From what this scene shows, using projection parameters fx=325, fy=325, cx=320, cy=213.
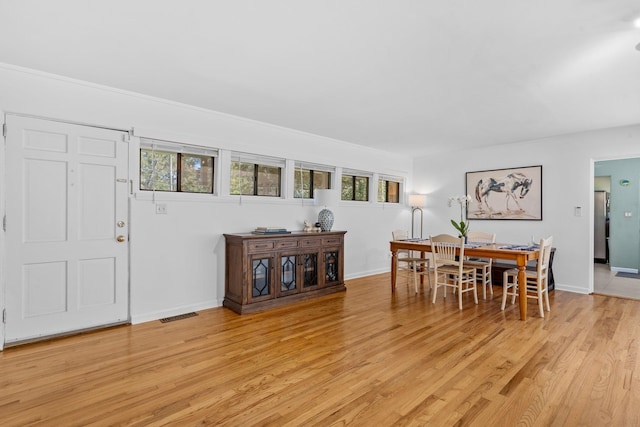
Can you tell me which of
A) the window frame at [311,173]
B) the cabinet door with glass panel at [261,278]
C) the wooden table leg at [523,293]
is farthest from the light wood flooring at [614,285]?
Result: the cabinet door with glass panel at [261,278]

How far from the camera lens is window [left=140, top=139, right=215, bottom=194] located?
364 centimetres

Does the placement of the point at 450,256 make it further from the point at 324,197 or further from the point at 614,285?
the point at 614,285

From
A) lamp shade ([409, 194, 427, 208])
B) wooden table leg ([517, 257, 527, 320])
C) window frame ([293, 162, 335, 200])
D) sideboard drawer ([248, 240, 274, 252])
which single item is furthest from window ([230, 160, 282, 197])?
wooden table leg ([517, 257, 527, 320])

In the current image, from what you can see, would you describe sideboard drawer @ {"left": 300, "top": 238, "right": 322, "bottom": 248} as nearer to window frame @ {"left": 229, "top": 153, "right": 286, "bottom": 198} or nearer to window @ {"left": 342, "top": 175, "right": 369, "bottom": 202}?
window frame @ {"left": 229, "top": 153, "right": 286, "bottom": 198}

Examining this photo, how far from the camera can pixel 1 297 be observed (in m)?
2.80

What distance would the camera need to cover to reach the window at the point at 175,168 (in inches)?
143

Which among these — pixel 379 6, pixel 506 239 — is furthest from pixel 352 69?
pixel 506 239

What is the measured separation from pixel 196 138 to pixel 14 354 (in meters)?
2.61

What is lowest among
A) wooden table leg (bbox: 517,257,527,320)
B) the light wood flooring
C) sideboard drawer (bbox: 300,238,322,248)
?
the light wood flooring

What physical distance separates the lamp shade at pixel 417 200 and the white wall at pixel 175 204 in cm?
240

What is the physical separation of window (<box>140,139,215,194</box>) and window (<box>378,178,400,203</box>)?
3.46 meters

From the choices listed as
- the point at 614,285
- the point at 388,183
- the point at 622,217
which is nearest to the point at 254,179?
the point at 388,183

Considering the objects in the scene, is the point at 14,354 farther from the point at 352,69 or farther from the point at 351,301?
the point at 352,69

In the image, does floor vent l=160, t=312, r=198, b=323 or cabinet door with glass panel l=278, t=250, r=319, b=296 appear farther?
cabinet door with glass panel l=278, t=250, r=319, b=296
